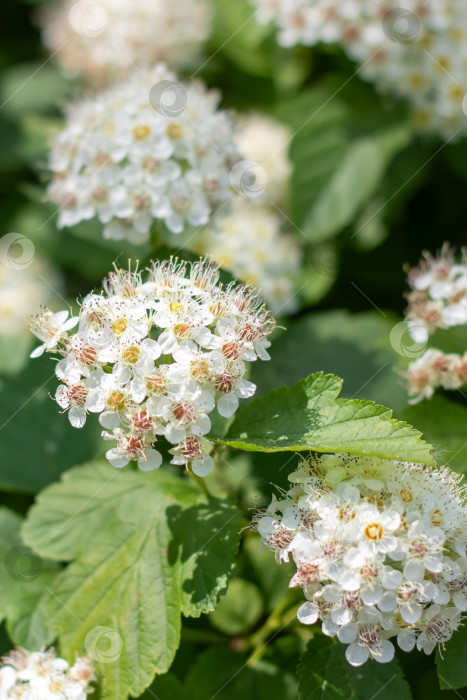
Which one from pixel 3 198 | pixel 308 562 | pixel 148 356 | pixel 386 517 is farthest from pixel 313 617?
pixel 3 198

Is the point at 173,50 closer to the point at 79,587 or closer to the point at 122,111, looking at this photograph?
the point at 122,111

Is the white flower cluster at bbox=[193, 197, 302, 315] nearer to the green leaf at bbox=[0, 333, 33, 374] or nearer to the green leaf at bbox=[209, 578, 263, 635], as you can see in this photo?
the green leaf at bbox=[0, 333, 33, 374]

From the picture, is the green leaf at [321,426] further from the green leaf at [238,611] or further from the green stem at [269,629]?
the green leaf at [238,611]

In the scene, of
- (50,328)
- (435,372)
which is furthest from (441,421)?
(50,328)

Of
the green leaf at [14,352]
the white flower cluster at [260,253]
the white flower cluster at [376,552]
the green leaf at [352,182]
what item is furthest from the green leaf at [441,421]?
the green leaf at [14,352]

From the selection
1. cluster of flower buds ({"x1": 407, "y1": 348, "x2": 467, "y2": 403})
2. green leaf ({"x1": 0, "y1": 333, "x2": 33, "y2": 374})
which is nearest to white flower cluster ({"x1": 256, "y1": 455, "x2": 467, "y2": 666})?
cluster of flower buds ({"x1": 407, "y1": 348, "x2": 467, "y2": 403})

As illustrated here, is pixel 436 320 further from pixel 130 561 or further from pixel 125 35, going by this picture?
pixel 125 35
